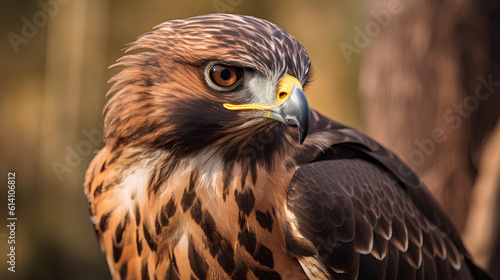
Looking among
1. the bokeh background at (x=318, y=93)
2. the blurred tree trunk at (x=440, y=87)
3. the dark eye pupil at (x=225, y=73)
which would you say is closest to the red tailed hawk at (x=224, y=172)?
the dark eye pupil at (x=225, y=73)

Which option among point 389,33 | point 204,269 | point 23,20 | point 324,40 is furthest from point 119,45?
point 204,269

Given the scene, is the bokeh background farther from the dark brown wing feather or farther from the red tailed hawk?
the red tailed hawk

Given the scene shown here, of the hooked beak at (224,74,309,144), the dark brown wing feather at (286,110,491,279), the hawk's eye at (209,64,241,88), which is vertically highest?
the hawk's eye at (209,64,241,88)

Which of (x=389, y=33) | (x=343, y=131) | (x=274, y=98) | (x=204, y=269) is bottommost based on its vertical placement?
(x=204, y=269)

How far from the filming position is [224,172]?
6.00 feet

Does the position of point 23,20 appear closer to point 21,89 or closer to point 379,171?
point 21,89

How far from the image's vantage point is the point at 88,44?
4918 mm

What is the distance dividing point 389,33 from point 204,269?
7.90 ft

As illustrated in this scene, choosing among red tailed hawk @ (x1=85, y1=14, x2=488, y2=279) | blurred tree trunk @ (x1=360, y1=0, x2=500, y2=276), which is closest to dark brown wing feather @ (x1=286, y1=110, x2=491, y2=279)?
red tailed hawk @ (x1=85, y1=14, x2=488, y2=279)

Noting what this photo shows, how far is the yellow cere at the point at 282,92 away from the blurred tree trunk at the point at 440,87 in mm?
2050

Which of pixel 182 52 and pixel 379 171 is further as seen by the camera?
pixel 379 171

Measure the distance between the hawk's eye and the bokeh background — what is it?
768mm

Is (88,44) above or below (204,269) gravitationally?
above

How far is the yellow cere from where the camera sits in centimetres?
163
